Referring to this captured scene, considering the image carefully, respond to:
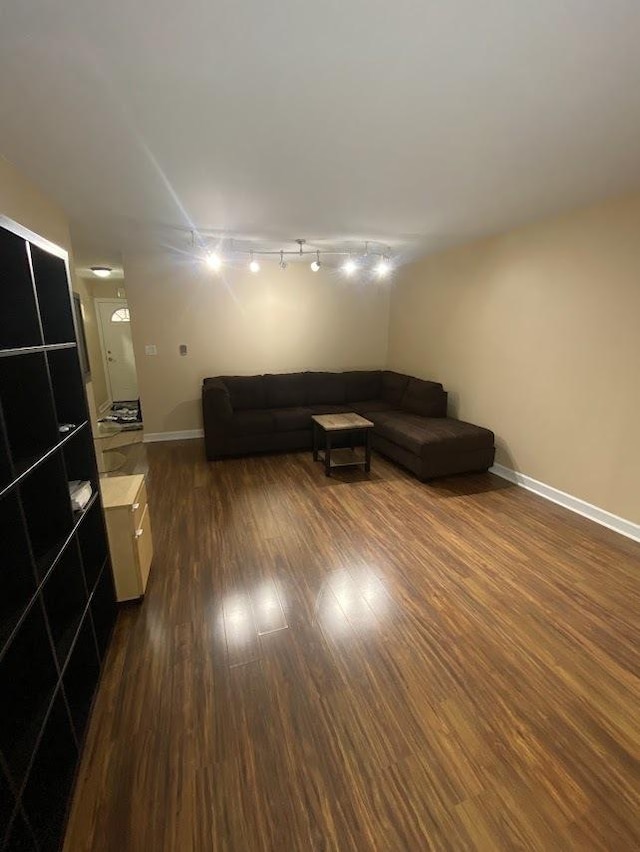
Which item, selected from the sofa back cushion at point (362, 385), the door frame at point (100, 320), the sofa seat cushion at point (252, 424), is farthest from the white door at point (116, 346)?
the sofa back cushion at point (362, 385)

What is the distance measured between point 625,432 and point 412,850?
9.51 feet

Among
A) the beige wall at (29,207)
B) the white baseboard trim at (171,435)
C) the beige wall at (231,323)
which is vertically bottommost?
the white baseboard trim at (171,435)

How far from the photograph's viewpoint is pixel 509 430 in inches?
150

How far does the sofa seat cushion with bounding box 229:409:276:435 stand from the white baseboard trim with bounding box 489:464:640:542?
258 centimetres

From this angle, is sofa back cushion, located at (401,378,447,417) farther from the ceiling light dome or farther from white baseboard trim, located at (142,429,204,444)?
the ceiling light dome

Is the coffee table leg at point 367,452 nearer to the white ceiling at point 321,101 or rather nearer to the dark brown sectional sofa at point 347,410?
the dark brown sectional sofa at point 347,410

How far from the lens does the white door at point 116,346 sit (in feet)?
24.0

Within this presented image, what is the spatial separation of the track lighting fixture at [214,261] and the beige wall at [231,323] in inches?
3.7

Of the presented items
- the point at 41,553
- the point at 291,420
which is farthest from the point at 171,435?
the point at 41,553

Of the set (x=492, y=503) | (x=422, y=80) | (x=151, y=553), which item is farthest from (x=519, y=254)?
(x=151, y=553)

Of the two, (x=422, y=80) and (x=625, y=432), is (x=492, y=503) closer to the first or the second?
(x=625, y=432)

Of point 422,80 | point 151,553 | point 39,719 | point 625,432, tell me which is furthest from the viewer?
point 625,432

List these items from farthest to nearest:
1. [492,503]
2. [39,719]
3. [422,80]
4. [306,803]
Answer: [492,503]
[422,80]
[306,803]
[39,719]

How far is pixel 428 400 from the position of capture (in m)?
4.53
